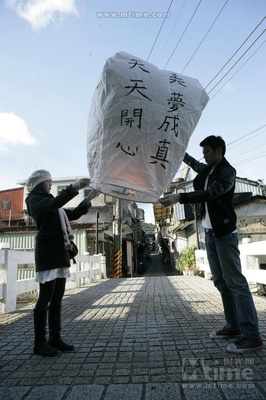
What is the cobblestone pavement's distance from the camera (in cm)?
170

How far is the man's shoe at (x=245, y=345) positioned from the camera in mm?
2258

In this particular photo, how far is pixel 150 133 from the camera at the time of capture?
2.36 m

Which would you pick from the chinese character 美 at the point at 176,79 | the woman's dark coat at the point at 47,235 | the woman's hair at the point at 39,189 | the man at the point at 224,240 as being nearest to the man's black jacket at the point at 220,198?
the man at the point at 224,240

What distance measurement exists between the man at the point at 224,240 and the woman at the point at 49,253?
3.14 feet

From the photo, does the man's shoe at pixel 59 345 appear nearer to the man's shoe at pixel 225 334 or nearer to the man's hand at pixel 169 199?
the man's shoe at pixel 225 334

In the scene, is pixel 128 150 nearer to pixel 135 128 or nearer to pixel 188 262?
pixel 135 128

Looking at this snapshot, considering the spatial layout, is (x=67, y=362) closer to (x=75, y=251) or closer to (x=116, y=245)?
(x=75, y=251)

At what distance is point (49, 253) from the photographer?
8.35 ft

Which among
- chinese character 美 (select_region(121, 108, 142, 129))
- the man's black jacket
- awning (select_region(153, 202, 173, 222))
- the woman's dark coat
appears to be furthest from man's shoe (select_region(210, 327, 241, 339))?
awning (select_region(153, 202, 173, 222))

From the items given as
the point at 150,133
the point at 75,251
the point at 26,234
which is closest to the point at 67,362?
the point at 75,251

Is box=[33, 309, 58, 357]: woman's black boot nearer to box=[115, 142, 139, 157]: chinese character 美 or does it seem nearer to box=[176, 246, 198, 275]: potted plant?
box=[115, 142, 139, 157]: chinese character 美

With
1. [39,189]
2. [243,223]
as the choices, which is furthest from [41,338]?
[243,223]

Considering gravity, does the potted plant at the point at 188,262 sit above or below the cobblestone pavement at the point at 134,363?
above

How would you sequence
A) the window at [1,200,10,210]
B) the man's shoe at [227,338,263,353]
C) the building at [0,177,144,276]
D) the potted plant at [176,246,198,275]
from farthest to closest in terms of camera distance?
the window at [1,200,10,210], the building at [0,177,144,276], the potted plant at [176,246,198,275], the man's shoe at [227,338,263,353]
